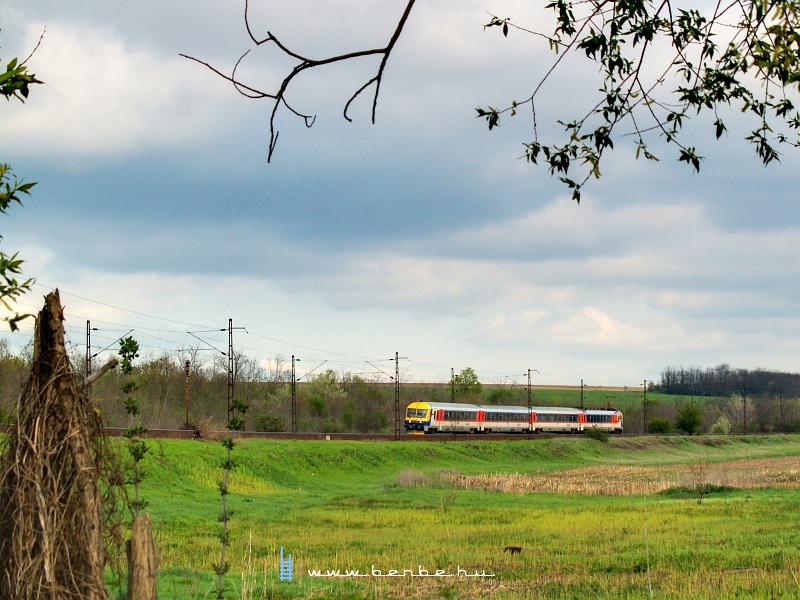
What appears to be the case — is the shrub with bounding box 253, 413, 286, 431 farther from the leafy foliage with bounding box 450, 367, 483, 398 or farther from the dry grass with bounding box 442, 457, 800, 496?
the leafy foliage with bounding box 450, 367, 483, 398

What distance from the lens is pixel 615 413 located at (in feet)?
300

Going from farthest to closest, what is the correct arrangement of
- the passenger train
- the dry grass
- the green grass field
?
1. the passenger train
2. the dry grass
3. the green grass field

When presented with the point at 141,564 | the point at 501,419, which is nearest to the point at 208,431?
the point at 501,419

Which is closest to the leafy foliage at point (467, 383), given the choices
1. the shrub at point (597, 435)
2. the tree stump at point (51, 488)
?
the shrub at point (597, 435)

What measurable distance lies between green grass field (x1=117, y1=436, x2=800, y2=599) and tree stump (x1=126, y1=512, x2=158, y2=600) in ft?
13.2

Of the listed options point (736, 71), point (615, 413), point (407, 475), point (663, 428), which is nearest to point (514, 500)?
point (407, 475)

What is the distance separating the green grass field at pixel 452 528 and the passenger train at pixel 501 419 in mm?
18388

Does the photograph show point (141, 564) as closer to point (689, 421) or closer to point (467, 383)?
point (689, 421)

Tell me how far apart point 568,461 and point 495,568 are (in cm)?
5034

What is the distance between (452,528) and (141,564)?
810 inches

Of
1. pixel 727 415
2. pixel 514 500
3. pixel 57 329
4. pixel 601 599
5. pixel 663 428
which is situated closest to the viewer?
pixel 57 329

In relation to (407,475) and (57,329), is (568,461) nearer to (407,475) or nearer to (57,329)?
(407,475)

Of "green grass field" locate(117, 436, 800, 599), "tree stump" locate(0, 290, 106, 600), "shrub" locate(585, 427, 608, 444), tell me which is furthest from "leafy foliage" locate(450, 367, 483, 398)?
"tree stump" locate(0, 290, 106, 600)

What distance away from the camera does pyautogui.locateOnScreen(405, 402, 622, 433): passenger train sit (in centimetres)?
7531
